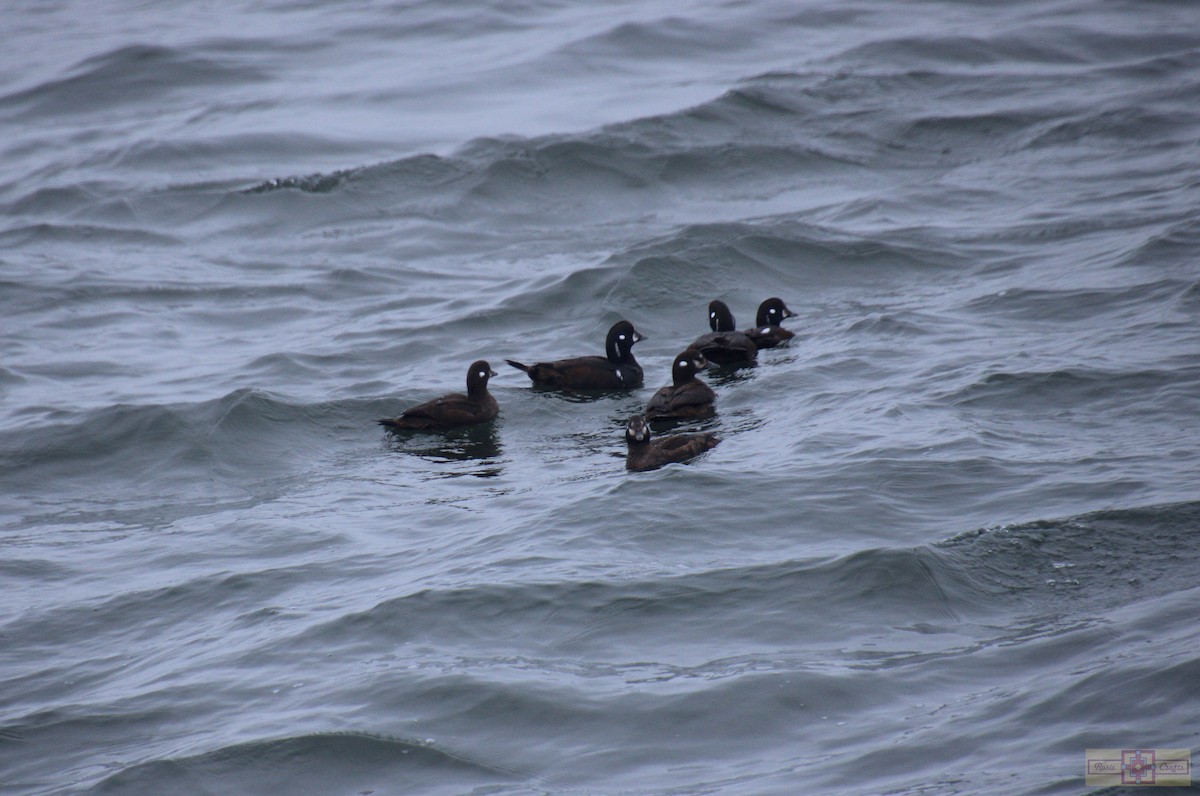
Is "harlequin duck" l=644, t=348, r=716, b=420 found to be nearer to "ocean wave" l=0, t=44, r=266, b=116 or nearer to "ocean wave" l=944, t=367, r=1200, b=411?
"ocean wave" l=944, t=367, r=1200, b=411

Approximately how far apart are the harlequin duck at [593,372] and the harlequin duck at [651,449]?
2344mm

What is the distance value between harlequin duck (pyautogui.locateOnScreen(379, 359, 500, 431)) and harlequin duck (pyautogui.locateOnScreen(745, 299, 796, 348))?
288cm

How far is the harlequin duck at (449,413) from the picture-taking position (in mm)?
12570

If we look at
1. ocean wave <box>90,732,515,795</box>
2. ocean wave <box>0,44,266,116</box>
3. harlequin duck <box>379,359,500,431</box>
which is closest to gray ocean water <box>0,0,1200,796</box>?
ocean wave <box>90,732,515,795</box>

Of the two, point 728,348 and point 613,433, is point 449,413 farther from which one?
point 728,348

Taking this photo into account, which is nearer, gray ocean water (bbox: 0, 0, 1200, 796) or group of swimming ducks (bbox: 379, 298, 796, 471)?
gray ocean water (bbox: 0, 0, 1200, 796)

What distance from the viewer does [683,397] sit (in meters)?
12.3

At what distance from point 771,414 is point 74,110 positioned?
20.3 metres

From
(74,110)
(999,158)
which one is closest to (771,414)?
(999,158)

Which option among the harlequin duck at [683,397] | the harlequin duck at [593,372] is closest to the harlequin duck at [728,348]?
the harlequin duck at [593,372]

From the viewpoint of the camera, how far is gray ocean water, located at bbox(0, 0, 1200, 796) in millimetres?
7230

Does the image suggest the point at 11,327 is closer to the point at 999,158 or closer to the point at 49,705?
the point at 49,705

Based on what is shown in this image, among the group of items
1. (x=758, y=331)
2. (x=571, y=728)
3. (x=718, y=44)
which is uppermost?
(x=718, y=44)

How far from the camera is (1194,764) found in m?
5.88
